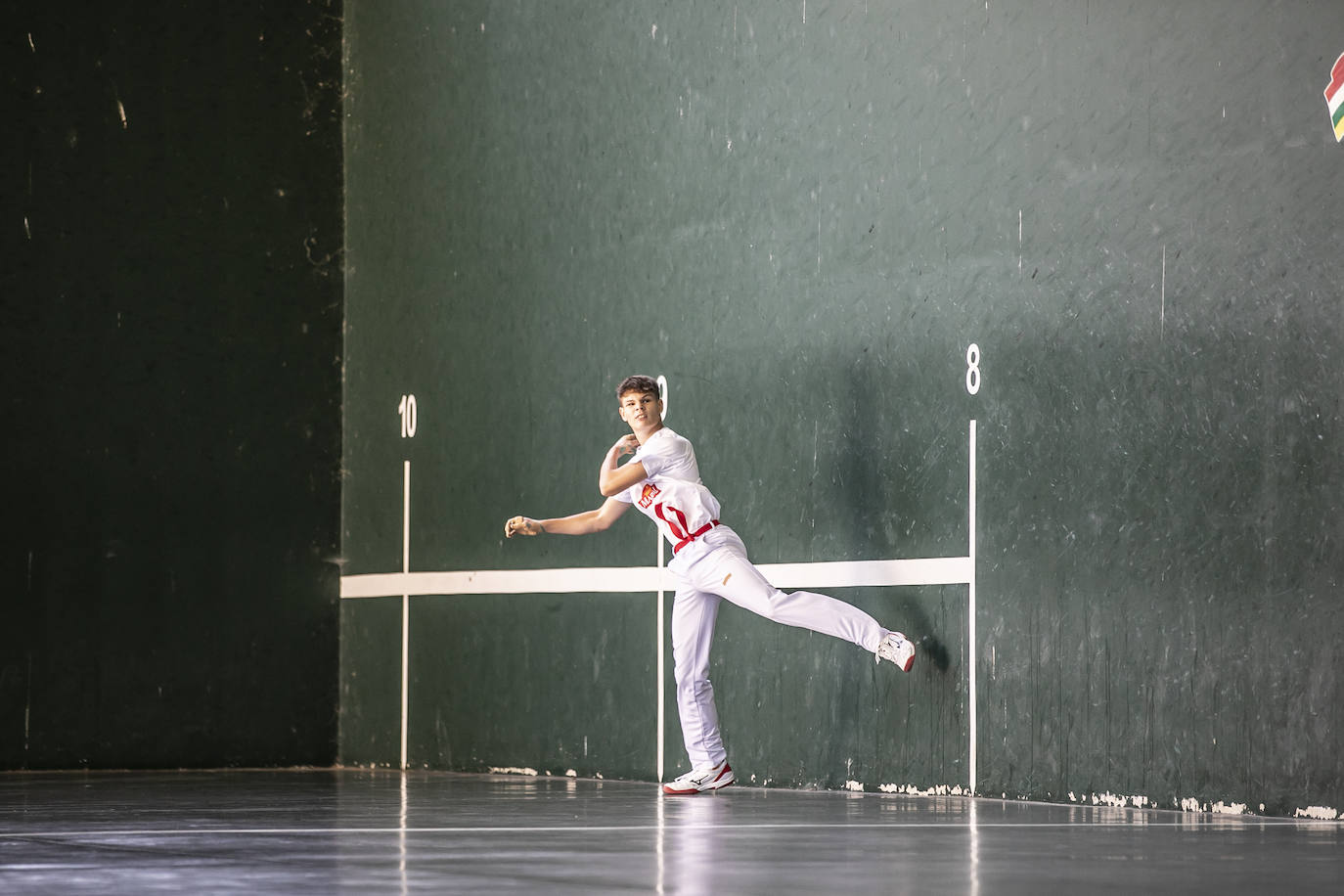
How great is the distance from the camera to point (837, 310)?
7.44m

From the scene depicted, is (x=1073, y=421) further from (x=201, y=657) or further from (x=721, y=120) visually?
(x=201, y=657)

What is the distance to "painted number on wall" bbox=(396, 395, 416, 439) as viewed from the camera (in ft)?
31.3

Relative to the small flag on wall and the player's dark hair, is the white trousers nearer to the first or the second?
the player's dark hair

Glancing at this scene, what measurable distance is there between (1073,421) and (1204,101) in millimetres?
1107

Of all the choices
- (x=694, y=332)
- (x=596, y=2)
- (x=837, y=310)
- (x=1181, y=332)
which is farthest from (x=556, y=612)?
(x=1181, y=332)

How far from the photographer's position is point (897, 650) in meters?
6.72

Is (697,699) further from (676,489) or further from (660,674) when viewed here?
(660,674)

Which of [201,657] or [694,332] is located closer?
[694,332]

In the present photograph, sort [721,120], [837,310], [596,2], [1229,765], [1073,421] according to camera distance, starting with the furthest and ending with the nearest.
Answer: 1. [596,2]
2. [721,120]
3. [837,310]
4. [1073,421]
5. [1229,765]

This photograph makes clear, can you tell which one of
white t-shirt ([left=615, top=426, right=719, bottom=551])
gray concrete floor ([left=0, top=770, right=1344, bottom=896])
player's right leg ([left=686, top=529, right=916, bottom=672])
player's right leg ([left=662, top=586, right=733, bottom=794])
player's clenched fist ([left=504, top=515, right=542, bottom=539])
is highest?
white t-shirt ([left=615, top=426, right=719, bottom=551])

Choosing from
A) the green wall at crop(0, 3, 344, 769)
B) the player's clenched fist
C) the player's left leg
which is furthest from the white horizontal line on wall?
the player's clenched fist

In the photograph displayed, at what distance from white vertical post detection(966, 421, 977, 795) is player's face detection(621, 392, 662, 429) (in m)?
1.22

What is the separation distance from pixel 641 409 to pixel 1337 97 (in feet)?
9.06

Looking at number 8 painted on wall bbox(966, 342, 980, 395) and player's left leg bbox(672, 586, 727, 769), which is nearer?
number 8 painted on wall bbox(966, 342, 980, 395)
